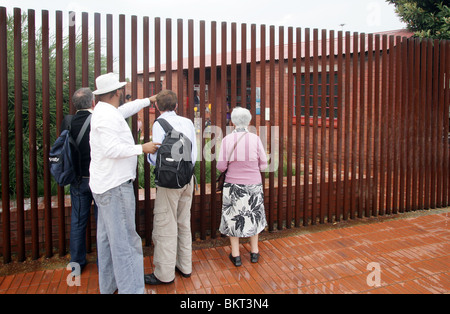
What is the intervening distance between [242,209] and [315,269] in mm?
943

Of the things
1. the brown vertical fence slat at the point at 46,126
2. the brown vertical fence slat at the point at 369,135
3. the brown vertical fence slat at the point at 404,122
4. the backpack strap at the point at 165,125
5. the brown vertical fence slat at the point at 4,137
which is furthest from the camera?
the brown vertical fence slat at the point at 404,122

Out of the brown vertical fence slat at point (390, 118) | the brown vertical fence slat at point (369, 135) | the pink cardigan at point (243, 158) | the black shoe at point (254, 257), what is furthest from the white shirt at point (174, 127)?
the brown vertical fence slat at point (390, 118)

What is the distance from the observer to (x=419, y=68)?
18.7 ft

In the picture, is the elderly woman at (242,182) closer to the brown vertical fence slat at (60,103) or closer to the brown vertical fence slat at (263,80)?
the brown vertical fence slat at (263,80)

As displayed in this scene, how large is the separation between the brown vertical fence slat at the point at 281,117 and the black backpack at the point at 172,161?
0.99m

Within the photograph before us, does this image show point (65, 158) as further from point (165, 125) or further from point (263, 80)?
point (263, 80)

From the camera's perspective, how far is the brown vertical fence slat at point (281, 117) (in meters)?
3.89

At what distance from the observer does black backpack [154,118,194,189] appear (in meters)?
3.20

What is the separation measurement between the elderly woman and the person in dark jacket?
1306 mm

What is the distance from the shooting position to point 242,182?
12.9 feet

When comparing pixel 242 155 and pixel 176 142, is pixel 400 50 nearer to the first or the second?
pixel 242 155

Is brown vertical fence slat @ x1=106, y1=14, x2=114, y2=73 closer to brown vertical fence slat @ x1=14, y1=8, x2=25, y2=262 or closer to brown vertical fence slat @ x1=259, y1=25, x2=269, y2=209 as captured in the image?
brown vertical fence slat @ x1=14, y1=8, x2=25, y2=262
